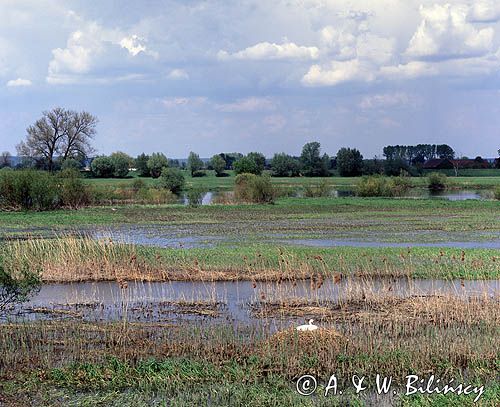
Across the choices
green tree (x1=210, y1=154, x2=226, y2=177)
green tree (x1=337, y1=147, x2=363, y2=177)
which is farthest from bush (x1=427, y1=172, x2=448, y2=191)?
green tree (x1=210, y1=154, x2=226, y2=177)

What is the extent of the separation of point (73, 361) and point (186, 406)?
3464 millimetres

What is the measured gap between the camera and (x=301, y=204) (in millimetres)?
57656

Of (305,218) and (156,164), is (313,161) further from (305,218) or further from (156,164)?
(305,218)

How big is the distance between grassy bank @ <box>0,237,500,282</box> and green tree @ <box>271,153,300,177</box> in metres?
95.1

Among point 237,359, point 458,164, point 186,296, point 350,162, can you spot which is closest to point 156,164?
point 350,162

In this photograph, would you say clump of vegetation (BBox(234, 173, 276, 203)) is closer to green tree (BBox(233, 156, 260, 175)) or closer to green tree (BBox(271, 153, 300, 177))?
green tree (BBox(233, 156, 260, 175))

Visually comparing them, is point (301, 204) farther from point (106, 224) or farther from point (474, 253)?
point (474, 253)

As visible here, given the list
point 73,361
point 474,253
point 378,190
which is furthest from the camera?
point 378,190

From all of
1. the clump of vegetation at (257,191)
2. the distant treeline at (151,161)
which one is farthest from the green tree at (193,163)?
the clump of vegetation at (257,191)

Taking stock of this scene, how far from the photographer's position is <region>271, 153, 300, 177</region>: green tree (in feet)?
403

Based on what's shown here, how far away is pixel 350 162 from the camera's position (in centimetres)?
12294

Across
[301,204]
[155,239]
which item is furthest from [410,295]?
[301,204]

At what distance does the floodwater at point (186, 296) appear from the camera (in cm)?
1827

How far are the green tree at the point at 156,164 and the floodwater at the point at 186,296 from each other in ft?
306
